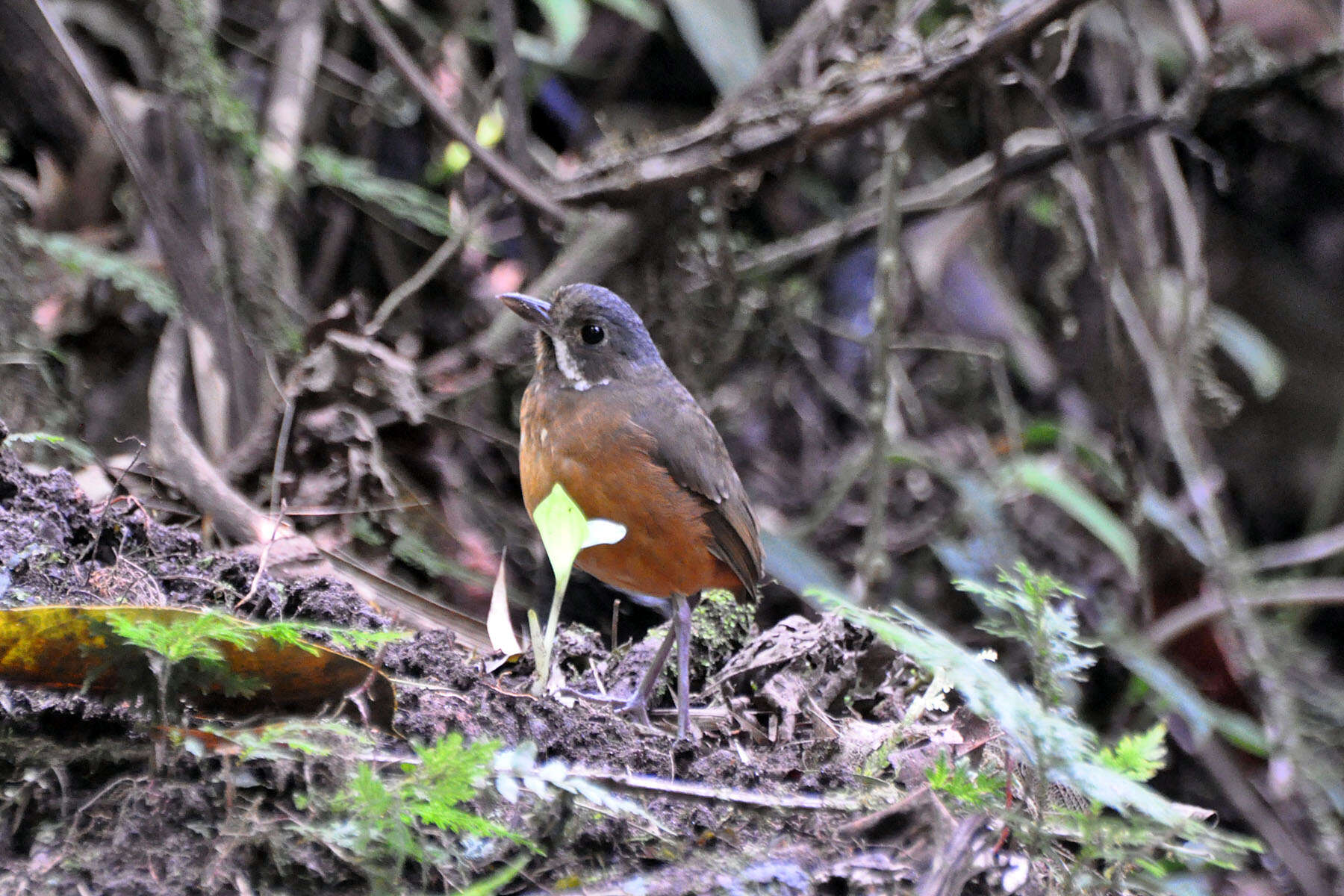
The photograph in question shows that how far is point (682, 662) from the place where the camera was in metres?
3.01

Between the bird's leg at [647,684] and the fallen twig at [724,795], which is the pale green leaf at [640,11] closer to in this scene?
the bird's leg at [647,684]

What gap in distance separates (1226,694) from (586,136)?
4535mm

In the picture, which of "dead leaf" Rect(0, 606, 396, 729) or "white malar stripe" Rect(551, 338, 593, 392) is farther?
"white malar stripe" Rect(551, 338, 593, 392)

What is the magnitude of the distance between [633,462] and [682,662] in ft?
2.02

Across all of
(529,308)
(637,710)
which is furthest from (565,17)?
(637,710)

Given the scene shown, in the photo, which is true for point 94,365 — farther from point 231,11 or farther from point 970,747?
point 970,747

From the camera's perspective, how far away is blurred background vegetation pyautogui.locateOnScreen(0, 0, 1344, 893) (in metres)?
4.09

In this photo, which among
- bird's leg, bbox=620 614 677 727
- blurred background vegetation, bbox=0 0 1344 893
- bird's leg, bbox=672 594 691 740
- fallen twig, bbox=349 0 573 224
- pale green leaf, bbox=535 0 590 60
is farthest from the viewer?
pale green leaf, bbox=535 0 590 60

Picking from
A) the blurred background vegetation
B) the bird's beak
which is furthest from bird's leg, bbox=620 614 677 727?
the bird's beak

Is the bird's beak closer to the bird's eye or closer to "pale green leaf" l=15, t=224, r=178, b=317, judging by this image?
the bird's eye

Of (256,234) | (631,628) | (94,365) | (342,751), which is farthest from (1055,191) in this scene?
(342,751)

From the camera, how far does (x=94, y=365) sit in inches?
178

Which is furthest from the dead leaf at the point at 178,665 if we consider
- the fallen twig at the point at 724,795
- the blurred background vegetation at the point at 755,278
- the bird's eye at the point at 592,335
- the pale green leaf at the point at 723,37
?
the pale green leaf at the point at 723,37

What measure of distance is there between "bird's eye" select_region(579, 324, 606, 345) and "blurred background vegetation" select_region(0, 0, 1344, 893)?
0.73 meters
